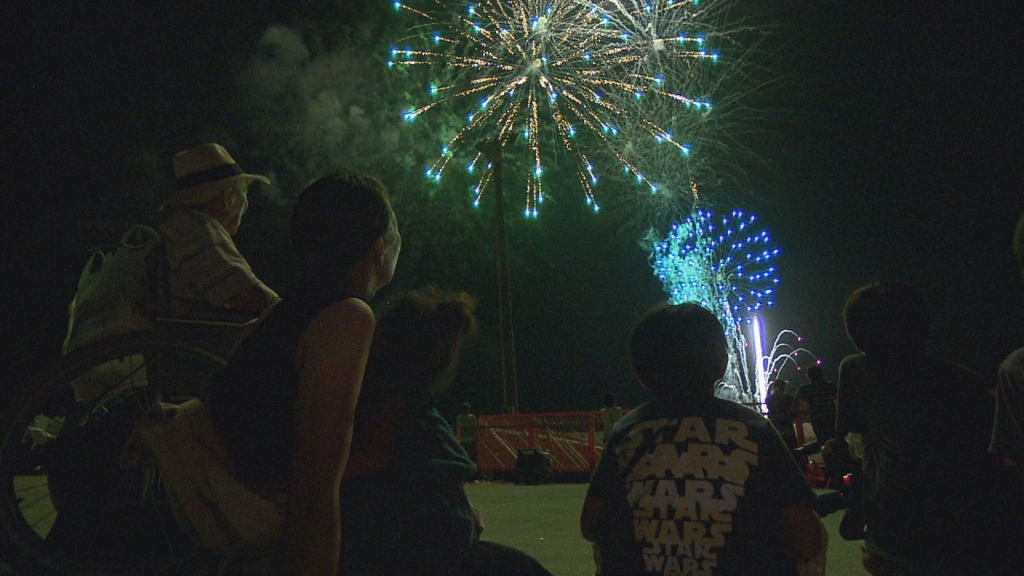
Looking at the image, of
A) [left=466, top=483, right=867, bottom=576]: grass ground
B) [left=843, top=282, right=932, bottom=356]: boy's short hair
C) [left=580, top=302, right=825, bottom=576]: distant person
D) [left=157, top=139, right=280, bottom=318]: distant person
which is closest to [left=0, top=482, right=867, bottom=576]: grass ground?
[left=466, top=483, right=867, bottom=576]: grass ground

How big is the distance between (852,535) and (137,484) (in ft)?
8.87

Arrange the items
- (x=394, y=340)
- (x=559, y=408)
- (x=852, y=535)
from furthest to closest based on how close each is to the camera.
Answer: (x=559, y=408) < (x=852, y=535) < (x=394, y=340)

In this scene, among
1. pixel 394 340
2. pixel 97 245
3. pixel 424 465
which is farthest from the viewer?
pixel 97 245

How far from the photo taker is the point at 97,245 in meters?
3.04

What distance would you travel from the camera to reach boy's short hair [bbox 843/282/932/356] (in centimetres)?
262

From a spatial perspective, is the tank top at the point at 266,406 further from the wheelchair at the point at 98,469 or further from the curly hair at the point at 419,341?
the wheelchair at the point at 98,469

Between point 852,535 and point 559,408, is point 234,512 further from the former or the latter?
point 559,408

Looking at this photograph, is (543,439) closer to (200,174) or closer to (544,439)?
(544,439)

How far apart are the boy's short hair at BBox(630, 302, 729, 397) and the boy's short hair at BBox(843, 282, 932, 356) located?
29.7 inches

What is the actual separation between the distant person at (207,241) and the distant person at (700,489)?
1.55 meters

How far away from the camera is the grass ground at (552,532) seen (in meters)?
4.62

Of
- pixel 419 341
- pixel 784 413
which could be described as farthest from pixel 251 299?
pixel 784 413

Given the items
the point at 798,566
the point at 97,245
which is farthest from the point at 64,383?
the point at 798,566

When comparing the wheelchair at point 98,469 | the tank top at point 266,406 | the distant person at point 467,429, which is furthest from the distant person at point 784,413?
the tank top at point 266,406
